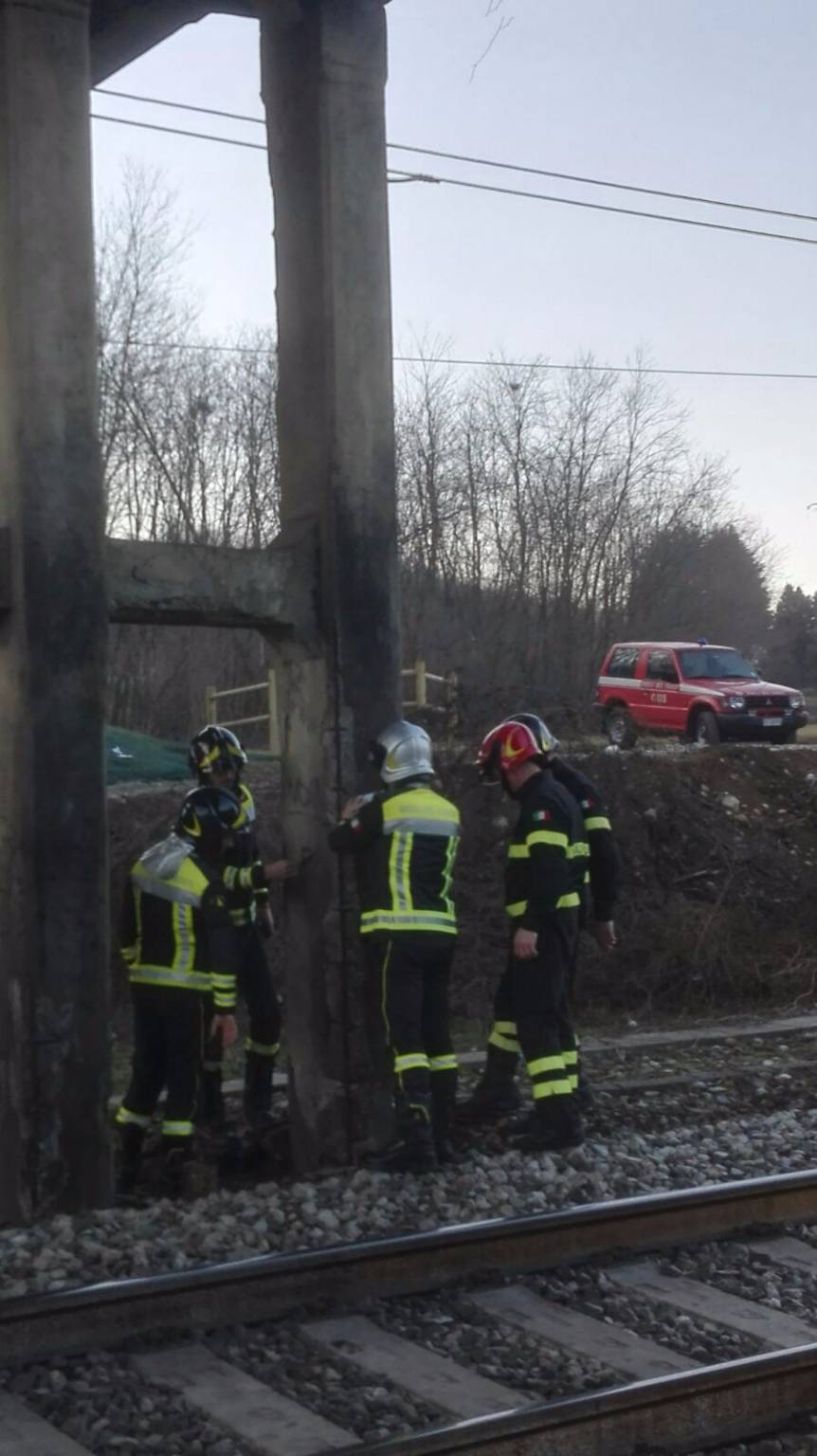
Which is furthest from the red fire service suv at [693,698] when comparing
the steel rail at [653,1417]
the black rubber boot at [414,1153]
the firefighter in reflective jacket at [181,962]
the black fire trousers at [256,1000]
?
the steel rail at [653,1417]

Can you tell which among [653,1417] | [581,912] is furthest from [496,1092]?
[653,1417]

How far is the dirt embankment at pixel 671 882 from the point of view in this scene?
13.6 m

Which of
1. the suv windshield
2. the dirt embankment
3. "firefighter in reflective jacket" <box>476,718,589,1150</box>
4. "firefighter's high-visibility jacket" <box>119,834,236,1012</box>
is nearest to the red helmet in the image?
"firefighter in reflective jacket" <box>476,718,589,1150</box>

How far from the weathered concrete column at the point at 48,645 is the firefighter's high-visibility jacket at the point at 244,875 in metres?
1.13

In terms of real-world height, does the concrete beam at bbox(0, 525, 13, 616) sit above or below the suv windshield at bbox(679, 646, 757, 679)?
above

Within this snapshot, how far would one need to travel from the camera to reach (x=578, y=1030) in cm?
1249

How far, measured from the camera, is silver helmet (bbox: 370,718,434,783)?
7797mm

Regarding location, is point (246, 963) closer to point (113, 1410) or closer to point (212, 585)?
point (212, 585)

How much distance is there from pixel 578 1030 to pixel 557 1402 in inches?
311

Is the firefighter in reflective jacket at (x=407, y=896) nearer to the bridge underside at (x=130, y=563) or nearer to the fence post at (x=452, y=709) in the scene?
the bridge underside at (x=130, y=563)

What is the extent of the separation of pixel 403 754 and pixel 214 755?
1.44 metres

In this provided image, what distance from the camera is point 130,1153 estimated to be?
26.7 ft

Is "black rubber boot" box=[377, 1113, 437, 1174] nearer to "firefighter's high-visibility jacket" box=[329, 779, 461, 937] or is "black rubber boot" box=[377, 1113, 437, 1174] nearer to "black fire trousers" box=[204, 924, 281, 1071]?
"firefighter's high-visibility jacket" box=[329, 779, 461, 937]

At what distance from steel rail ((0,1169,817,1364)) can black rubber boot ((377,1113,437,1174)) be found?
1221 millimetres
